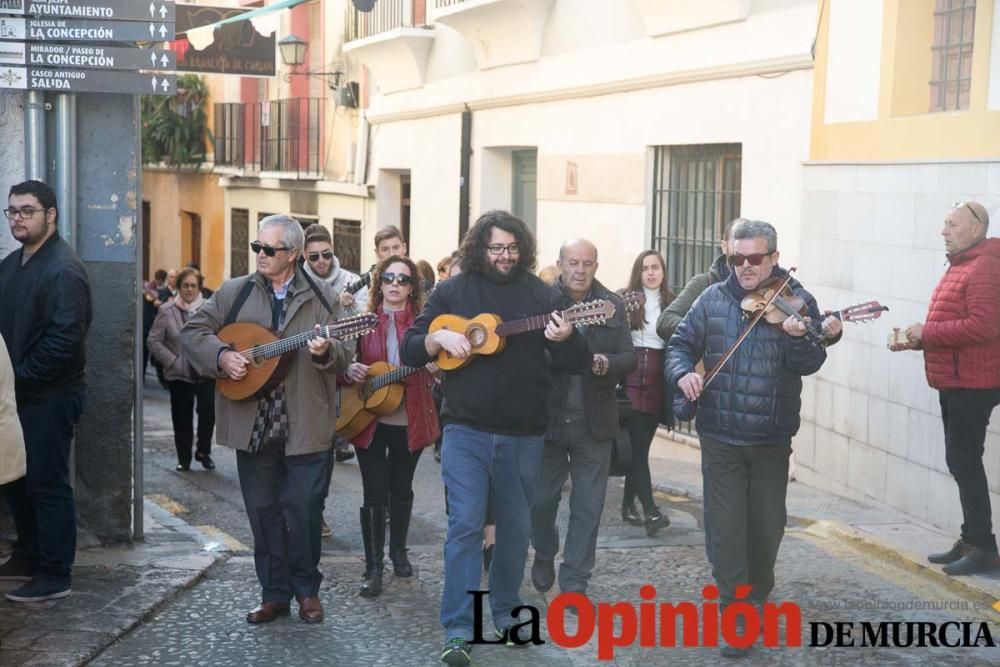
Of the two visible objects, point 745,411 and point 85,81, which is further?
point 85,81

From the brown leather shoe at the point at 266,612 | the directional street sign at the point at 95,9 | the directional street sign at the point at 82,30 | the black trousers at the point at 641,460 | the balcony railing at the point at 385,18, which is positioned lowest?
the brown leather shoe at the point at 266,612

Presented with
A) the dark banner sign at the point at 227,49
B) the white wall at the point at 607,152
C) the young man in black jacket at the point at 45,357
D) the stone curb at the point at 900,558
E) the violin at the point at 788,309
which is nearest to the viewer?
the violin at the point at 788,309

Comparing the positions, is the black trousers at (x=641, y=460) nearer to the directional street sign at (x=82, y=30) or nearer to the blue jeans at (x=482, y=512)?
the blue jeans at (x=482, y=512)

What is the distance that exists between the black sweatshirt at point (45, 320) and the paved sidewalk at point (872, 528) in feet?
14.9

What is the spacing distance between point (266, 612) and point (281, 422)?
0.89 metres

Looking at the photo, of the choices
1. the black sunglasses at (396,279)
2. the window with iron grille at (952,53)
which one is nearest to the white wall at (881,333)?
the window with iron grille at (952,53)

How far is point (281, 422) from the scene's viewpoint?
268 inches

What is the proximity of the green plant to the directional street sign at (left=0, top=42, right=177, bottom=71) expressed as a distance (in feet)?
70.3

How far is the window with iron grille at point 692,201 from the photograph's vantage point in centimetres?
1266

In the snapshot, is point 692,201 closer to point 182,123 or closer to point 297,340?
point 297,340

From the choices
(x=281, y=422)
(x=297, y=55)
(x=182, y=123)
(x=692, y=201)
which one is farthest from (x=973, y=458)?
(x=182, y=123)

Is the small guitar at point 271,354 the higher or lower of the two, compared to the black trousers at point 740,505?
higher

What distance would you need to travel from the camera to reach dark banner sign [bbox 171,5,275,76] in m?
15.4

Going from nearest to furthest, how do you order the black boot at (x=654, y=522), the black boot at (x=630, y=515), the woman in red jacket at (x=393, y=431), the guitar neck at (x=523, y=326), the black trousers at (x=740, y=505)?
1. the guitar neck at (x=523, y=326)
2. the black trousers at (x=740, y=505)
3. the woman in red jacket at (x=393, y=431)
4. the black boot at (x=654, y=522)
5. the black boot at (x=630, y=515)
